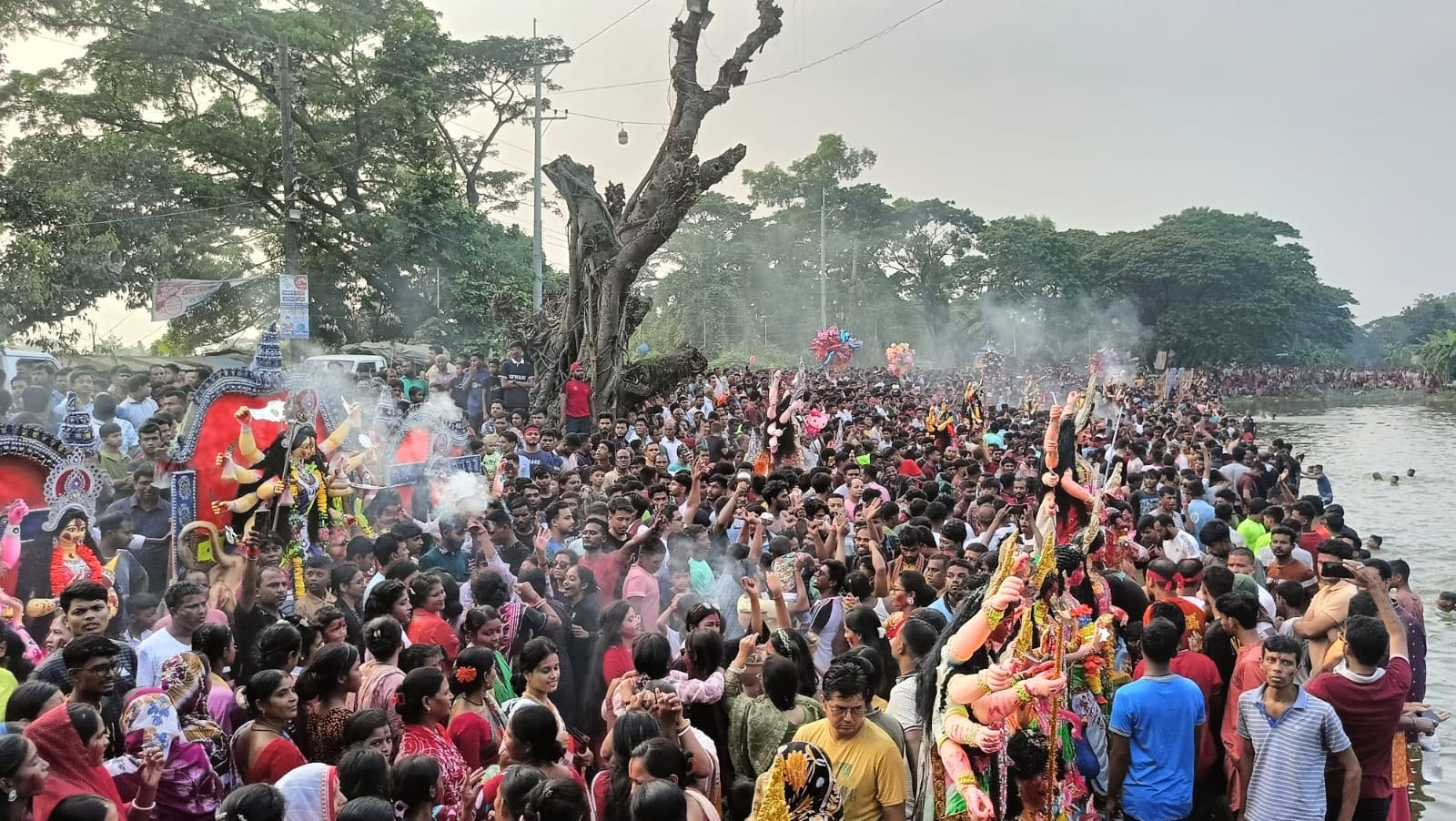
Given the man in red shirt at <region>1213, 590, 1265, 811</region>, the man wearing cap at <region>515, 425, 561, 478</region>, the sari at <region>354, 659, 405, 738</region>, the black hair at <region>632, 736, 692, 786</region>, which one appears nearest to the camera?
the black hair at <region>632, 736, 692, 786</region>

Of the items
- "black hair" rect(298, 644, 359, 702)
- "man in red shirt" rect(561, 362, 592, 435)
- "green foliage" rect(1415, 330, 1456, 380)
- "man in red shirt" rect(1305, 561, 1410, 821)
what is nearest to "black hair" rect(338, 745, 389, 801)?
"black hair" rect(298, 644, 359, 702)

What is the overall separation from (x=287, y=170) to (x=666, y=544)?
1338cm

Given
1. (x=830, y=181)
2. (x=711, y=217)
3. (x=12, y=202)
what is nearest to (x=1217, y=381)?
(x=830, y=181)

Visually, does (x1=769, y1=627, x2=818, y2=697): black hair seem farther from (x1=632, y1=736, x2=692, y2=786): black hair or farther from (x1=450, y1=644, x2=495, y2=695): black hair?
(x1=450, y1=644, x2=495, y2=695): black hair

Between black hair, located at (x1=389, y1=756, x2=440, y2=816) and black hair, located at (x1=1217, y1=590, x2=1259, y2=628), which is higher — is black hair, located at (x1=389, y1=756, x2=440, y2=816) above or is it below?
below

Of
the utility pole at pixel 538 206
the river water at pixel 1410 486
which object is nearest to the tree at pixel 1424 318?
the river water at pixel 1410 486

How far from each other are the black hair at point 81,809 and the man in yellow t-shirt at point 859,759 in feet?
7.14

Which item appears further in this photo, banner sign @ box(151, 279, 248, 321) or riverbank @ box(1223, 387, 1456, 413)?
riverbank @ box(1223, 387, 1456, 413)

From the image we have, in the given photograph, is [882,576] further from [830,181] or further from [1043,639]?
[830,181]

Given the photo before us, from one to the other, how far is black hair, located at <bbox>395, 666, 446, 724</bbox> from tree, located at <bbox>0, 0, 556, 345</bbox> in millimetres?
17616

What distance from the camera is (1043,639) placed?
164 inches

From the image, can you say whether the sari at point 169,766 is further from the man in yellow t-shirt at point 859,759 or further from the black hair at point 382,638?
the man in yellow t-shirt at point 859,759

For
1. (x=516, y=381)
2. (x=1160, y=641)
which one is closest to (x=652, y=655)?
(x=1160, y=641)

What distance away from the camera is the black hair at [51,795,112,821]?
3072mm
